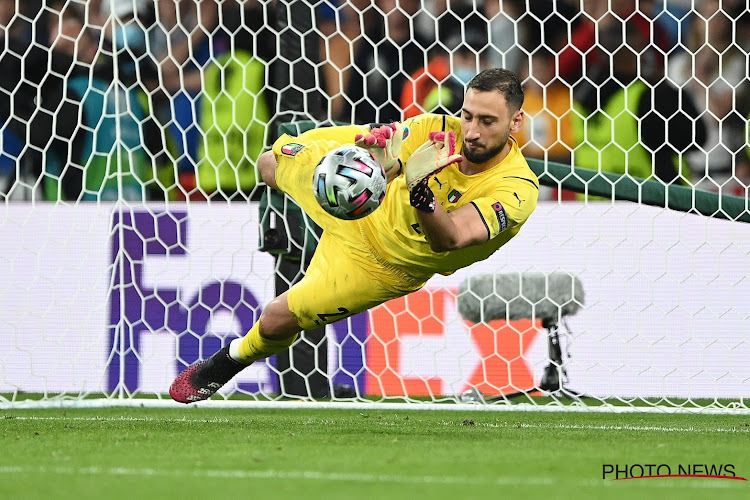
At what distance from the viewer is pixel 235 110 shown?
23.4ft

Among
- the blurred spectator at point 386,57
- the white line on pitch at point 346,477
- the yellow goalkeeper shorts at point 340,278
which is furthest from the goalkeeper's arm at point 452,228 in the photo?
the blurred spectator at point 386,57

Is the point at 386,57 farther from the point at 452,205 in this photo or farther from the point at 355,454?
the point at 355,454

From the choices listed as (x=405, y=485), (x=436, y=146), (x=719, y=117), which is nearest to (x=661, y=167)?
(x=719, y=117)

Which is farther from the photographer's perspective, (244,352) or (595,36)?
(595,36)

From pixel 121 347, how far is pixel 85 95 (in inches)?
64.9

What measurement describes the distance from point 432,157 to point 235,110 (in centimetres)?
350

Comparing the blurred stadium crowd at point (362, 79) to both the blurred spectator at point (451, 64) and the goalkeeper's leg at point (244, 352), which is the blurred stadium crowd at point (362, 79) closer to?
the blurred spectator at point (451, 64)

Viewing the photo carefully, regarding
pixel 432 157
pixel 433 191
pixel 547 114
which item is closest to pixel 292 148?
pixel 433 191

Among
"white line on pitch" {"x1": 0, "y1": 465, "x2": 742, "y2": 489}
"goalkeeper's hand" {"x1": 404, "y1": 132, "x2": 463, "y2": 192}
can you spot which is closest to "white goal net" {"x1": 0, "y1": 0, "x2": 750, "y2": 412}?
"goalkeeper's hand" {"x1": 404, "y1": 132, "x2": 463, "y2": 192}

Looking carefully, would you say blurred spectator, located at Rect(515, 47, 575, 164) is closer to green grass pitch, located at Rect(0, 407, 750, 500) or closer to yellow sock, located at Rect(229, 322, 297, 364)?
green grass pitch, located at Rect(0, 407, 750, 500)

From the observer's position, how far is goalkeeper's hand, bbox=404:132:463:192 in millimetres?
3863

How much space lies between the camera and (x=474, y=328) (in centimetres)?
700

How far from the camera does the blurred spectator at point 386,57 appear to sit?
687 cm

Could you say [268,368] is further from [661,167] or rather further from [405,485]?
[405,485]
